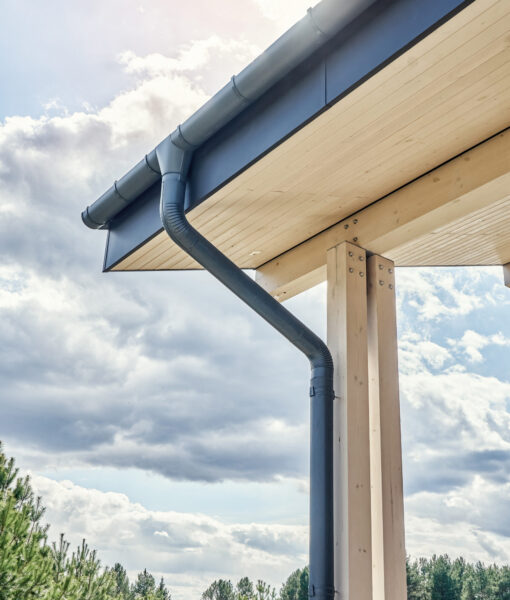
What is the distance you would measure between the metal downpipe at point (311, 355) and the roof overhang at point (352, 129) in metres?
0.17

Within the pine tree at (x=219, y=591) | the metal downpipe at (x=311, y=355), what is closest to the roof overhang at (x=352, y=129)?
the metal downpipe at (x=311, y=355)

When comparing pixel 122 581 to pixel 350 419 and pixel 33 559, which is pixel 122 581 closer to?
pixel 33 559

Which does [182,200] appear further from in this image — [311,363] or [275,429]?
[275,429]

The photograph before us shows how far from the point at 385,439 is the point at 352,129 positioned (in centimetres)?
131

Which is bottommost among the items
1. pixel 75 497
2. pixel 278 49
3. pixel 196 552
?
pixel 196 552

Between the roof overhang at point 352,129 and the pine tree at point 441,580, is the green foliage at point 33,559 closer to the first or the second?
the roof overhang at point 352,129

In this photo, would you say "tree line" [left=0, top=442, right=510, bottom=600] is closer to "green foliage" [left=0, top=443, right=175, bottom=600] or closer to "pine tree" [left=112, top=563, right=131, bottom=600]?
"green foliage" [left=0, top=443, right=175, bottom=600]

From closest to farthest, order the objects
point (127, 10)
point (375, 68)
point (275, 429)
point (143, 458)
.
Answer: point (375, 68)
point (127, 10)
point (275, 429)
point (143, 458)

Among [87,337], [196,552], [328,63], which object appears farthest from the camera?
[87,337]

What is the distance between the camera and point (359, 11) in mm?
1902

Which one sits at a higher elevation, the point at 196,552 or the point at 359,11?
the point at 359,11

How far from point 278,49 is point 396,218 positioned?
0.91 m

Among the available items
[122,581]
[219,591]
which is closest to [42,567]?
[219,591]

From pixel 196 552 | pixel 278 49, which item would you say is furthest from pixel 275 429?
pixel 278 49
